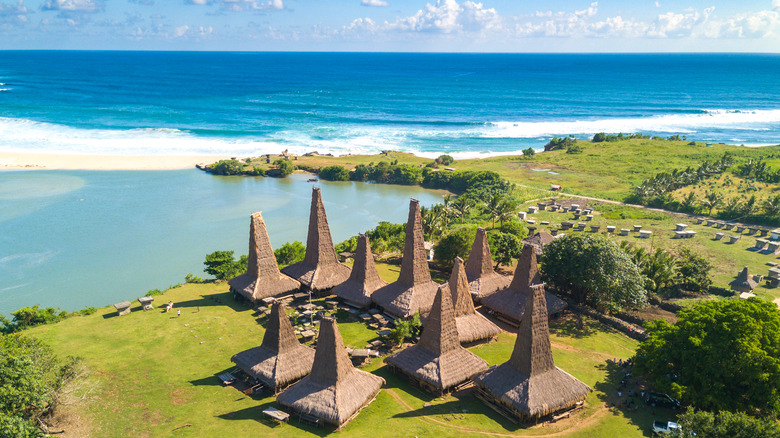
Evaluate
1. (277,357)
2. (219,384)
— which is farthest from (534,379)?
(219,384)

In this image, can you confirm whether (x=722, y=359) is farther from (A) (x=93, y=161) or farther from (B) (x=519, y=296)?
(A) (x=93, y=161)

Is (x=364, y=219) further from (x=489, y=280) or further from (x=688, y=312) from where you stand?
(x=688, y=312)

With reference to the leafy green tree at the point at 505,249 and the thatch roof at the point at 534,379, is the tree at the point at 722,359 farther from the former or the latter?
the leafy green tree at the point at 505,249

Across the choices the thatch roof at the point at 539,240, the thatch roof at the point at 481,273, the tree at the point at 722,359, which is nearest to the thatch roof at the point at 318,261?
the thatch roof at the point at 481,273

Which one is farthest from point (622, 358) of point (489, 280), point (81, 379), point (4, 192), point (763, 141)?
point (763, 141)

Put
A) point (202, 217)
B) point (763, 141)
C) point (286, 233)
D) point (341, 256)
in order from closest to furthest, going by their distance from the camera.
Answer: point (341, 256)
point (286, 233)
point (202, 217)
point (763, 141)

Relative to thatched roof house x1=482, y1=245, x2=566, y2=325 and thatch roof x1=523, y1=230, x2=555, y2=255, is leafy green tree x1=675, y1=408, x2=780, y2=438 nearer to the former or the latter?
thatched roof house x1=482, y1=245, x2=566, y2=325

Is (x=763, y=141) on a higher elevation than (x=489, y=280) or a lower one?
higher
